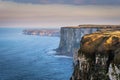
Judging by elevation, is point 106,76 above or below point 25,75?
above

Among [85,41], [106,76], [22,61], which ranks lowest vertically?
[22,61]

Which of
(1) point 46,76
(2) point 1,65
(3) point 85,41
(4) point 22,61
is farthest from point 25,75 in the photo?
(3) point 85,41

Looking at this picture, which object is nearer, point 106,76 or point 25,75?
point 106,76

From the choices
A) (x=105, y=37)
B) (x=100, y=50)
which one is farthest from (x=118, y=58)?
(x=105, y=37)

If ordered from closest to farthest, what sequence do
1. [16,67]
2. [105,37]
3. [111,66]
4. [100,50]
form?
[111,66], [100,50], [105,37], [16,67]

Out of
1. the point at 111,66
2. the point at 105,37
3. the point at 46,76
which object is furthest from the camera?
the point at 46,76

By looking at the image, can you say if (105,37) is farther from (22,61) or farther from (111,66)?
(22,61)

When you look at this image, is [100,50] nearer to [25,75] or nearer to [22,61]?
[25,75]
